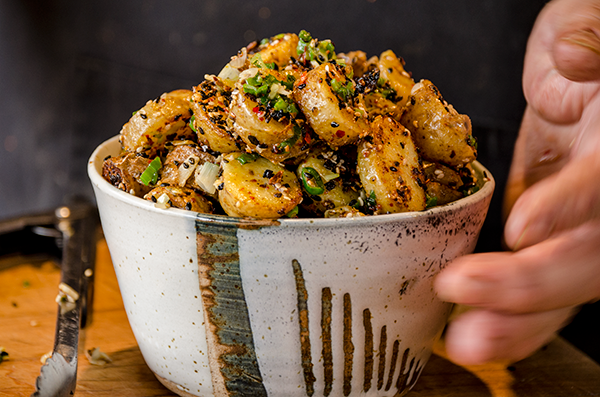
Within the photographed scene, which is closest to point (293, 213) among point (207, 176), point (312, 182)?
point (312, 182)

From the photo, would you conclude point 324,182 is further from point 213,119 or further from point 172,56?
point 172,56

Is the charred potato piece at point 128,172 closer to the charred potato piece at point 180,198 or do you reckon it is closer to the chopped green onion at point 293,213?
the charred potato piece at point 180,198

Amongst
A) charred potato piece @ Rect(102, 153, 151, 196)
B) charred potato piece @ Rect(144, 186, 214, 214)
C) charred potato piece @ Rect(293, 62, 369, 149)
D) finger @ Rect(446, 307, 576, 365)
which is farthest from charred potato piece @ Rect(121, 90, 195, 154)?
finger @ Rect(446, 307, 576, 365)

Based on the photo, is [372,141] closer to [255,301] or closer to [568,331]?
[255,301]

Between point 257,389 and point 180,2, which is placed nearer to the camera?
point 257,389

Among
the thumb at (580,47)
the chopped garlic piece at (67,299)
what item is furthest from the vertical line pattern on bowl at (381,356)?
the chopped garlic piece at (67,299)

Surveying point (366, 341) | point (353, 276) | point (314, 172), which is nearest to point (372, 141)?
point (314, 172)
